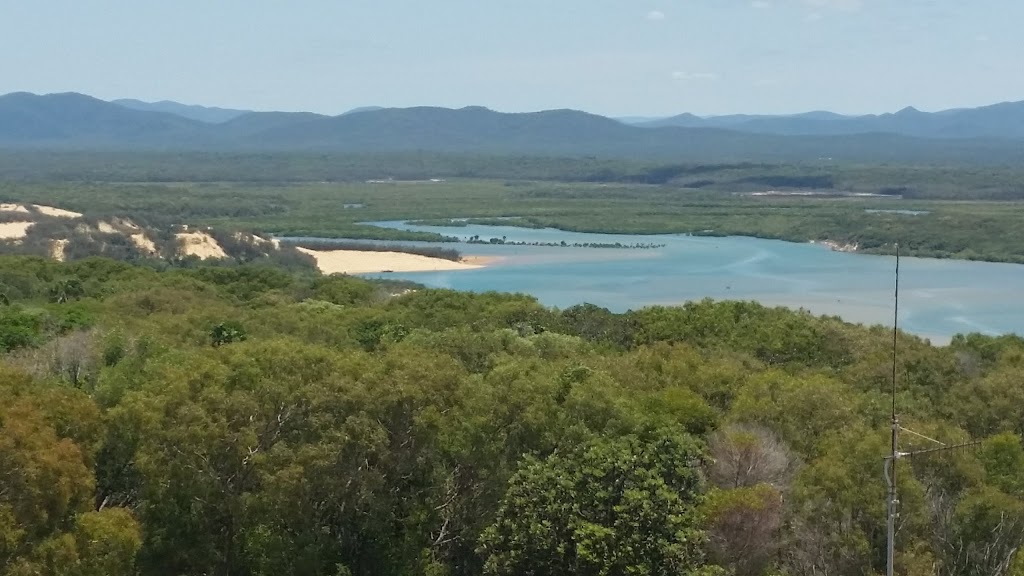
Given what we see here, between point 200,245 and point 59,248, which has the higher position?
point 59,248

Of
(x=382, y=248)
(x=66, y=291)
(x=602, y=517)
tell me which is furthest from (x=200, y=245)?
(x=602, y=517)

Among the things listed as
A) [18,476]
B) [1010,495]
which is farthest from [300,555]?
[1010,495]

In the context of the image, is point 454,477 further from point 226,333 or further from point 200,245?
point 200,245

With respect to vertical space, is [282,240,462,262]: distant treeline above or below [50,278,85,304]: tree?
below

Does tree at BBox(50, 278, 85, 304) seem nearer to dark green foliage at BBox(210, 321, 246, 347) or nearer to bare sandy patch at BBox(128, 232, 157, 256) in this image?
dark green foliage at BBox(210, 321, 246, 347)

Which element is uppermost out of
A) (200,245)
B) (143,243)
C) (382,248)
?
(143,243)

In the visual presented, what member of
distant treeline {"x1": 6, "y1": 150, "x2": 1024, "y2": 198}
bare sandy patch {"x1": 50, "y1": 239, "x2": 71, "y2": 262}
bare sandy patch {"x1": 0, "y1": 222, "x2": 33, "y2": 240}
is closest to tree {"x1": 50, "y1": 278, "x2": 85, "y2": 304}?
bare sandy patch {"x1": 50, "y1": 239, "x2": 71, "y2": 262}

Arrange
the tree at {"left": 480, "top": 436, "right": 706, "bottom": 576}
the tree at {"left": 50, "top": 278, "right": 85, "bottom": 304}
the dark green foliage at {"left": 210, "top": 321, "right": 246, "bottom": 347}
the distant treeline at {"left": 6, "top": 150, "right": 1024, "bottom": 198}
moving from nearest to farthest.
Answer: the tree at {"left": 480, "top": 436, "right": 706, "bottom": 576} → the dark green foliage at {"left": 210, "top": 321, "right": 246, "bottom": 347} → the tree at {"left": 50, "top": 278, "right": 85, "bottom": 304} → the distant treeline at {"left": 6, "top": 150, "right": 1024, "bottom": 198}
